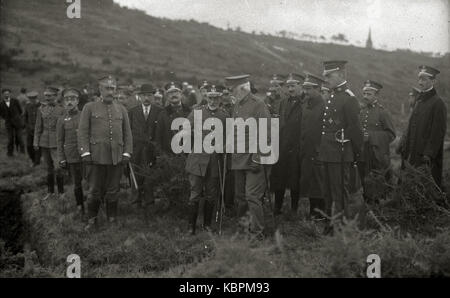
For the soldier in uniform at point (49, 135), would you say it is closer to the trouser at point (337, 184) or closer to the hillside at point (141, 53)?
the trouser at point (337, 184)

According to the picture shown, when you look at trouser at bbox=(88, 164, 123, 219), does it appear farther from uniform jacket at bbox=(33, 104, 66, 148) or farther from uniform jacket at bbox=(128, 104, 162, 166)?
uniform jacket at bbox=(33, 104, 66, 148)

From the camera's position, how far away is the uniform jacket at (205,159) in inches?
273

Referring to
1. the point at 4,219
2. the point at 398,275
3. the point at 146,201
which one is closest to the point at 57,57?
the point at 4,219

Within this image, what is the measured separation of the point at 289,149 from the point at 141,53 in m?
28.8

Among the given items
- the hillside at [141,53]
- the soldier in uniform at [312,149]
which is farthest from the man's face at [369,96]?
the hillside at [141,53]

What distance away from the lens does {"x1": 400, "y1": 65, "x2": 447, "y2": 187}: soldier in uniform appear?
6559 mm

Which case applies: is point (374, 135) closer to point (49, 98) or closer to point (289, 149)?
point (289, 149)

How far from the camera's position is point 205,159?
6945 millimetres

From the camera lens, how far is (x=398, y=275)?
445 centimetres

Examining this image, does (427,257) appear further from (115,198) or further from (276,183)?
(115,198)

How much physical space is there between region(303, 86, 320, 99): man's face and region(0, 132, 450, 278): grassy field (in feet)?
6.06

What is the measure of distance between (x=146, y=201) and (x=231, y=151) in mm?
2368

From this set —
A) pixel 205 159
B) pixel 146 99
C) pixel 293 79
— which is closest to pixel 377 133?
pixel 293 79

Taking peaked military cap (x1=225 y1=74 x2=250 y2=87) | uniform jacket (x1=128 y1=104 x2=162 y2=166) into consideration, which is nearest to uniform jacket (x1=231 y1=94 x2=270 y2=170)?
peaked military cap (x1=225 y1=74 x2=250 y2=87)
